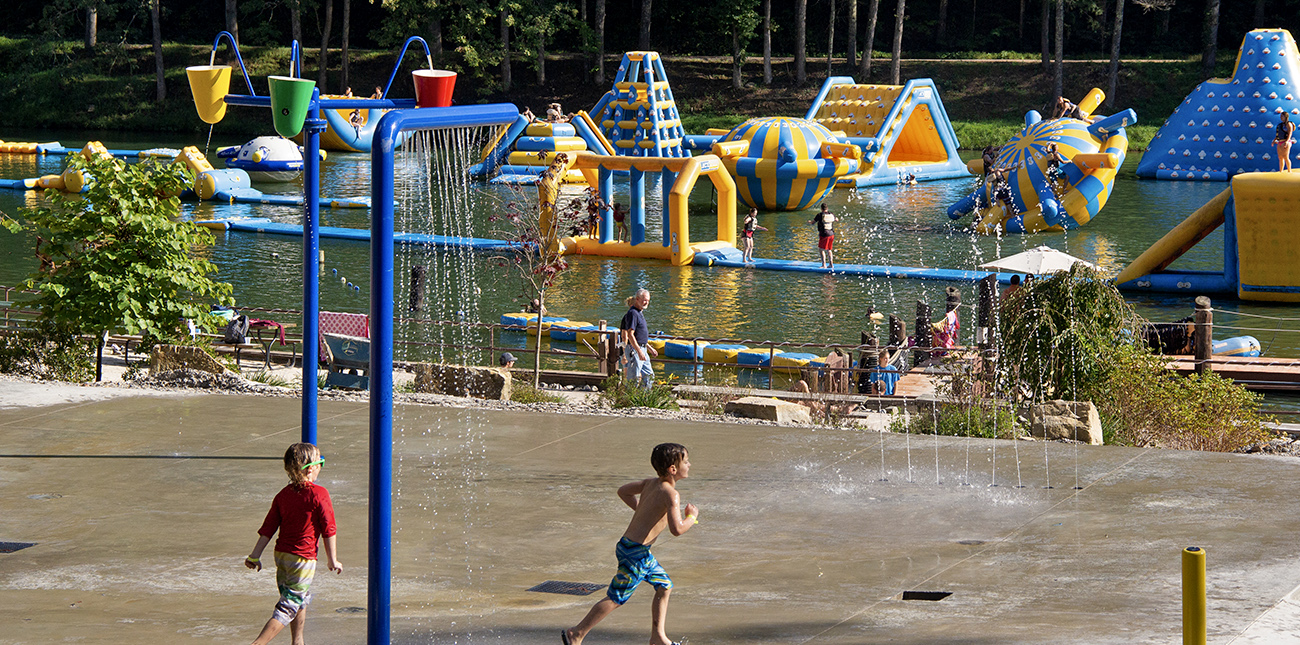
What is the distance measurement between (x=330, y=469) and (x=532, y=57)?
53.3 metres

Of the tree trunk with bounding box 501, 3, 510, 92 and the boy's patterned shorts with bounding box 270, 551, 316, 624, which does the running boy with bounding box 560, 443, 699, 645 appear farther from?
the tree trunk with bounding box 501, 3, 510, 92

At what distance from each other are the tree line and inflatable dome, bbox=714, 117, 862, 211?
22.6m

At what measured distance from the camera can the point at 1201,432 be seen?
13.0 metres

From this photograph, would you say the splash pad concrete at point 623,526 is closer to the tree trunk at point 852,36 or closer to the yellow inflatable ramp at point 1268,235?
the yellow inflatable ramp at point 1268,235

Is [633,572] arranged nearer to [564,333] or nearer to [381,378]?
[381,378]

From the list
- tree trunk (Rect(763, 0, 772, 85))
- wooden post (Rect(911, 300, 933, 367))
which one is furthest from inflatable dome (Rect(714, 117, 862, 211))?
tree trunk (Rect(763, 0, 772, 85))

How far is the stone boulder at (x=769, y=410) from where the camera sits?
13695 mm

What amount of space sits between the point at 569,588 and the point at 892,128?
119 ft

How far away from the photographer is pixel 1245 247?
2400 centimetres

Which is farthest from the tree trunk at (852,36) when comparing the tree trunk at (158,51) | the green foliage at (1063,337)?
the green foliage at (1063,337)

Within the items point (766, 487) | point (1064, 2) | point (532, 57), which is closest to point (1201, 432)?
point (766, 487)

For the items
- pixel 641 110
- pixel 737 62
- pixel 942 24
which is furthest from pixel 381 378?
pixel 942 24

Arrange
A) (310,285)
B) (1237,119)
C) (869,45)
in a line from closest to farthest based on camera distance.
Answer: (310,285) < (1237,119) < (869,45)

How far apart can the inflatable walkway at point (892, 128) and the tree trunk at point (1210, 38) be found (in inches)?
685
